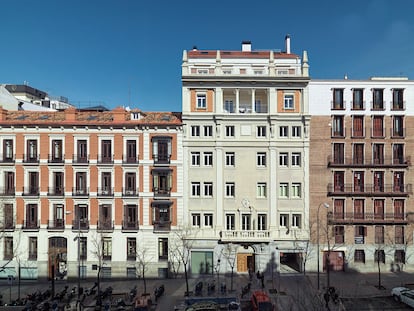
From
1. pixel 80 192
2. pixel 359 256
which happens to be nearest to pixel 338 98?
pixel 359 256

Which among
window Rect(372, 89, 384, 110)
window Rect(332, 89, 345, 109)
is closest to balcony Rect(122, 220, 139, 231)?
window Rect(332, 89, 345, 109)

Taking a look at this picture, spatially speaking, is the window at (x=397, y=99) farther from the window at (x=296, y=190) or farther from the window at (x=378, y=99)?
the window at (x=296, y=190)

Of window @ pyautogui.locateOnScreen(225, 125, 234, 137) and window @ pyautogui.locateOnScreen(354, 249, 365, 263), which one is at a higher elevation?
window @ pyautogui.locateOnScreen(225, 125, 234, 137)

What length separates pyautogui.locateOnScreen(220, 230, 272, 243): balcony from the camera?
34.3m

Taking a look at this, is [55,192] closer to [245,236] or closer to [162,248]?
[162,248]

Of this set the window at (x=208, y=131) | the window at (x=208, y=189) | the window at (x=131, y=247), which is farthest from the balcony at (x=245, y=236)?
the window at (x=208, y=131)

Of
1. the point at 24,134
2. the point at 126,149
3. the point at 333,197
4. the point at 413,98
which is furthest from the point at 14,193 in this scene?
the point at 413,98

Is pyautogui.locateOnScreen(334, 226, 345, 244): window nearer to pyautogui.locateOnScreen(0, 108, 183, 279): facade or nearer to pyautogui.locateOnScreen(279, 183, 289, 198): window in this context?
pyautogui.locateOnScreen(279, 183, 289, 198): window

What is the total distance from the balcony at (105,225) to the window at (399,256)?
32190 mm

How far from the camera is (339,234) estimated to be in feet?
119

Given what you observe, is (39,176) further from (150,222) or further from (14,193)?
(150,222)

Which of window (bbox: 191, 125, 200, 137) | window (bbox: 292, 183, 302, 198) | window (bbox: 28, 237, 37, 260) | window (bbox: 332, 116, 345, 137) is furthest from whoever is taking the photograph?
window (bbox: 332, 116, 345, 137)

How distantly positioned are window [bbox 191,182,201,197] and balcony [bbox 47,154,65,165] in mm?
14598

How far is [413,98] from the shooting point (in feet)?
118
